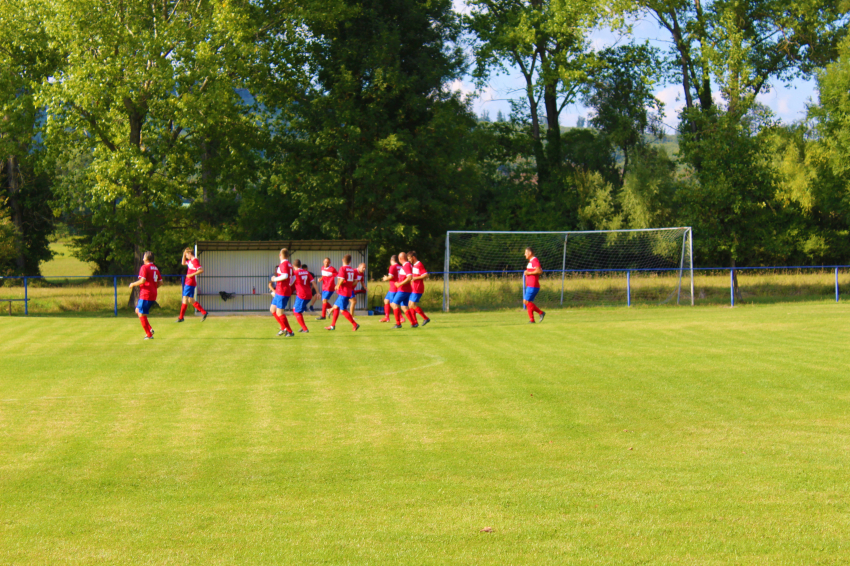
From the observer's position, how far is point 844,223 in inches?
1857

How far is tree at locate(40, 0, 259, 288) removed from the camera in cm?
2794

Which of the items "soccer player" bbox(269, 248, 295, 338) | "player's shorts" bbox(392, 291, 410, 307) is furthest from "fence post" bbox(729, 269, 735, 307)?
"soccer player" bbox(269, 248, 295, 338)

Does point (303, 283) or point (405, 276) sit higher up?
point (405, 276)

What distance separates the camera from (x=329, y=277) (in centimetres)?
2080

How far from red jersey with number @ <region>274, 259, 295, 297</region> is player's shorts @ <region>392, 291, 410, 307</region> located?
122 inches

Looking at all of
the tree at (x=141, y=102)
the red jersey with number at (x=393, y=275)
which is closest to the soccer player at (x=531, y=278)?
the red jersey with number at (x=393, y=275)

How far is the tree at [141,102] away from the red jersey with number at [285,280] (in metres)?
12.9

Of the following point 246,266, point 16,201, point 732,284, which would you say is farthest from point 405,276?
point 16,201

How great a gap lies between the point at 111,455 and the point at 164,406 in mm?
2397

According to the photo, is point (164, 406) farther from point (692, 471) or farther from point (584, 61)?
point (584, 61)

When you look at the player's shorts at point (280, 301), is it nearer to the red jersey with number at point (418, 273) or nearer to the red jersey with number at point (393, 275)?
the red jersey with number at point (418, 273)

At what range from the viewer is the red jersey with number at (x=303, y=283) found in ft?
61.5

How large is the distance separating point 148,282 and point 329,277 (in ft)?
15.9

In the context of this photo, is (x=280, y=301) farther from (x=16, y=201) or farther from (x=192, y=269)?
(x=16, y=201)
